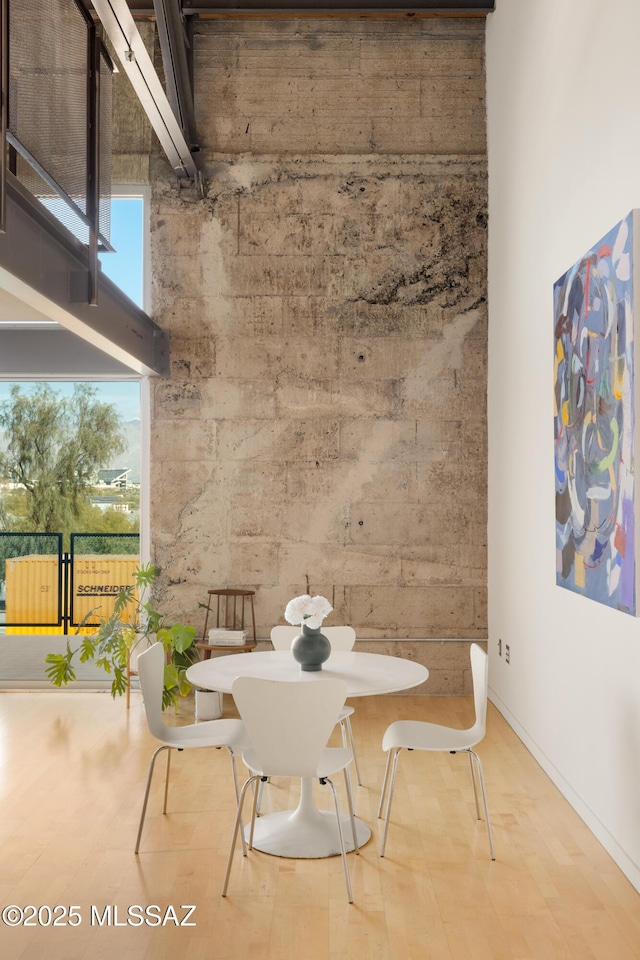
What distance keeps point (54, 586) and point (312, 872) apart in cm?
403

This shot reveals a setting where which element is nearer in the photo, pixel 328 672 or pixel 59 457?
pixel 328 672

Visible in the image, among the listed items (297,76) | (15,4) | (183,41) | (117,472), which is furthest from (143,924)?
(297,76)

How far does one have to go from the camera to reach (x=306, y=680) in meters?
3.47

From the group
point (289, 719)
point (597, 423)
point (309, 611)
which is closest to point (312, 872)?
point (289, 719)

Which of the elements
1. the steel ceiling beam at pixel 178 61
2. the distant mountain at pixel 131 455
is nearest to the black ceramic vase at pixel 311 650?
the distant mountain at pixel 131 455

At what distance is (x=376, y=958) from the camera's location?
272cm

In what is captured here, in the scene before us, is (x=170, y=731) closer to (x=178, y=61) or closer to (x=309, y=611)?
(x=309, y=611)

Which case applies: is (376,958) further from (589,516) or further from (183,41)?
(183,41)

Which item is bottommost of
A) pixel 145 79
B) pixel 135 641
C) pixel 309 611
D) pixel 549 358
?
pixel 135 641

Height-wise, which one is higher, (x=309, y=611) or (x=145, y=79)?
(x=145, y=79)

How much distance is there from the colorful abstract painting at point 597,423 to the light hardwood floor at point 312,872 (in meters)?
1.11

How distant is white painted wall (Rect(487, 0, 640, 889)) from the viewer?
3.42 meters

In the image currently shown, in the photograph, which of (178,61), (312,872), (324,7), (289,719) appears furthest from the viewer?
(324,7)

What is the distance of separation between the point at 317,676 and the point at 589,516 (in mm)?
1394
